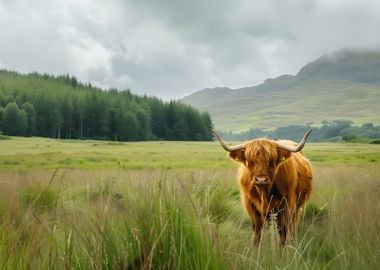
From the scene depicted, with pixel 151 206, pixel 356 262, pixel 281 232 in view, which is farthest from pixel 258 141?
pixel 151 206

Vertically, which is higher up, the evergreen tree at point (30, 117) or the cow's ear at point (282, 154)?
the evergreen tree at point (30, 117)

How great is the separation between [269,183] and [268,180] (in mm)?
79

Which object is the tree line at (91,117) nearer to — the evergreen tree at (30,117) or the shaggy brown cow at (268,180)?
the evergreen tree at (30,117)

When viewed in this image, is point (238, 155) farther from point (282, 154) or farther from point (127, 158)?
point (127, 158)

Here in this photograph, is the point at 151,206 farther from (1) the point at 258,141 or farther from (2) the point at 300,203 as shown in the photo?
(2) the point at 300,203

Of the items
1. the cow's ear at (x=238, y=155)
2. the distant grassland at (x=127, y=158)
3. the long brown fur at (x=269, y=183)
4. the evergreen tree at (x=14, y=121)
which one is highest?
the evergreen tree at (x=14, y=121)

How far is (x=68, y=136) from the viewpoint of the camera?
309 ft

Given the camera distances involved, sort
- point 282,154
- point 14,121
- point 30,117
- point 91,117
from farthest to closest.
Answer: point 91,117, point 30,117, point 14,121, point 282,154

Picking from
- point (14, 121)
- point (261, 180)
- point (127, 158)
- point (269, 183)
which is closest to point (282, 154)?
point (269, 183)

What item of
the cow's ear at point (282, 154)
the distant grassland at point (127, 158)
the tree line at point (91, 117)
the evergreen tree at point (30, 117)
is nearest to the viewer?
the cow's ear at point (282, 154)

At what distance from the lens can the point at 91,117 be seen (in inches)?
3991

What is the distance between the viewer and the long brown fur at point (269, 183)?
20.4 feet

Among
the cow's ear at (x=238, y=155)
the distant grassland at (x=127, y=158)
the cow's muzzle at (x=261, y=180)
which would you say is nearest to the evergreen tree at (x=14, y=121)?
the distant grassland at (x=127, y=158)

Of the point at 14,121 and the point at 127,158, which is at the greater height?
the point at 14,121
